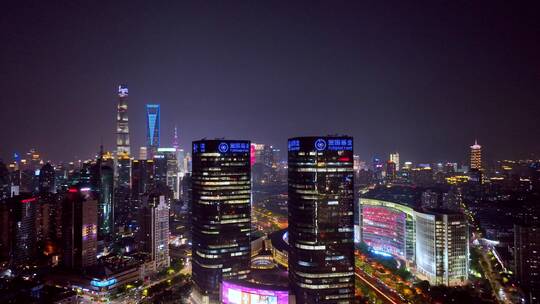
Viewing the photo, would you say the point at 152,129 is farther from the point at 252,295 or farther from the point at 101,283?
the point at 252,295

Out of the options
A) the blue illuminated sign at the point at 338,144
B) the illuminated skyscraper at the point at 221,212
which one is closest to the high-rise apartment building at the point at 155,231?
the illuminated skyscraper at the point at 221,212

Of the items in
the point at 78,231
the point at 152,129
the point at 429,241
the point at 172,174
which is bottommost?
the point at 429,241

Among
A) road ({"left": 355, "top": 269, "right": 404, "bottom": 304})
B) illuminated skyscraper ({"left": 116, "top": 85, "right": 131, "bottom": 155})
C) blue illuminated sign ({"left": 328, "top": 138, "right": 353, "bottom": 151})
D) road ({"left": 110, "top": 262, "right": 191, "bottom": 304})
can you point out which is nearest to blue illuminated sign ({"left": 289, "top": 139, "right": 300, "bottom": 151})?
blue illuminated sign ({"left": 328, "top": 138, "right": 353, "bottom": 151})

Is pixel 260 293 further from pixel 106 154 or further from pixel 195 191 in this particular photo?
pixel 106 154

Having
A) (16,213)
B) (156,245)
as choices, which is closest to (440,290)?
(156,245)

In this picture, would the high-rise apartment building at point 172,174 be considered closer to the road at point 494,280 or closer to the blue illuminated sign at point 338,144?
the road at point 494,280

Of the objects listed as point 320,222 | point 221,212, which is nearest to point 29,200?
point 221,212
